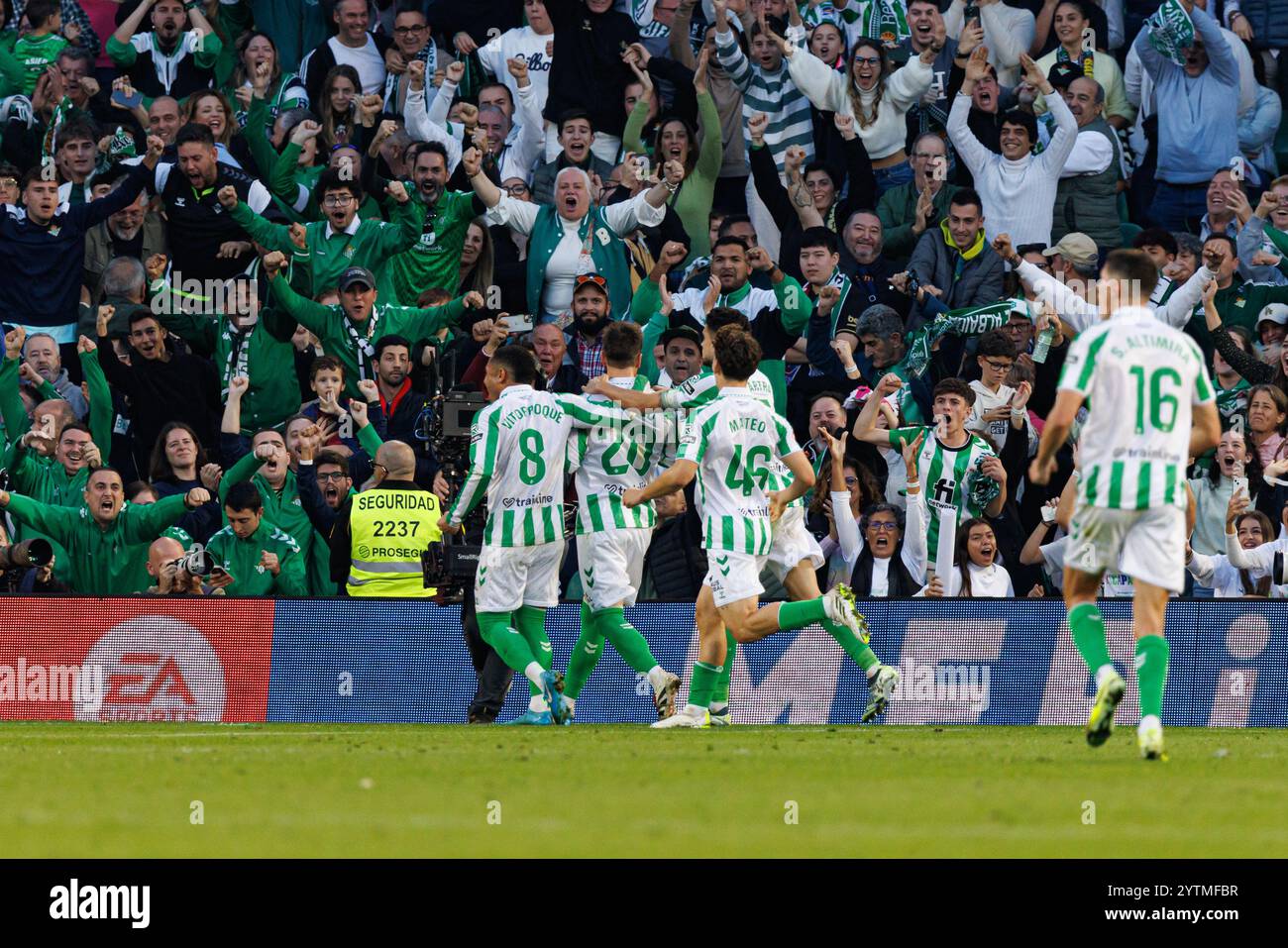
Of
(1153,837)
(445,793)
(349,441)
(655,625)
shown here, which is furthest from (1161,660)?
(349,441)

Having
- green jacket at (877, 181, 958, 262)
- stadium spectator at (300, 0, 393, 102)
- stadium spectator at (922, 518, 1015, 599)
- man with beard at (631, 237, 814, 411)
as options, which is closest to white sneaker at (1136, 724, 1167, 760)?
stadium spectator at (922, 518, 1015, 599)

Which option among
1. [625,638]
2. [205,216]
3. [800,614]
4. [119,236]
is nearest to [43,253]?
[119,236]

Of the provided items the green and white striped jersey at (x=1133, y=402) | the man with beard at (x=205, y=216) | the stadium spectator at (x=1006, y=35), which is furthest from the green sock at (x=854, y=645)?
the stadium spectator at (x=1006, y=35)

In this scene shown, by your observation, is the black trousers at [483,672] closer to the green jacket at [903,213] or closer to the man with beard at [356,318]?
the man with beard at [356,318]

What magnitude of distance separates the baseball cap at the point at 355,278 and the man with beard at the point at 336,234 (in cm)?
37

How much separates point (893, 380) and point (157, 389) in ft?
20.1

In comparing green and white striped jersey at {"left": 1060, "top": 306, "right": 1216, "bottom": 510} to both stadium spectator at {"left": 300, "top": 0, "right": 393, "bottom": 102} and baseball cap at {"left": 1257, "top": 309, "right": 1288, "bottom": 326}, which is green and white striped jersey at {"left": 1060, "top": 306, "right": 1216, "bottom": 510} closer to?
baseball cap at {"left": 1257, "top": 309, "right": 1288, "bottom": 326}

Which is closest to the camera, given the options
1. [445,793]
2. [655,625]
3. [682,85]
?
[445,793]

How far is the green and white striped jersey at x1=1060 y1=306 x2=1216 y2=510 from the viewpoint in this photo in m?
9.15

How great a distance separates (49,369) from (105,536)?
7.26 feet

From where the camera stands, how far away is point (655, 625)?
15.0m

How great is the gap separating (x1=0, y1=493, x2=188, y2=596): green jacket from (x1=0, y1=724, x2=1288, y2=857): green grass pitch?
457 centimetres

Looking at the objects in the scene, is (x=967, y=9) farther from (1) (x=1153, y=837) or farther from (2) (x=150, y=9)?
(1) (x=1153, y=837)

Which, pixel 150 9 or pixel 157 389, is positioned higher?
pixel 150 9
